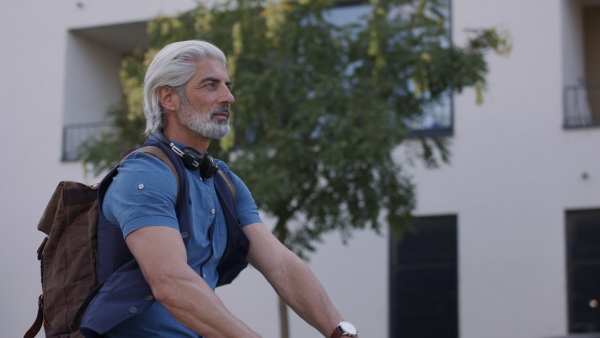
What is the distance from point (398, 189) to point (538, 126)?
3136 mm

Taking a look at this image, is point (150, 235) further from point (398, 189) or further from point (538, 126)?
point (538, 126)

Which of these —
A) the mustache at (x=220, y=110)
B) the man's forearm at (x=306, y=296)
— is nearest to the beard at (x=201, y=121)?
the mustache at (x=220, y=110)

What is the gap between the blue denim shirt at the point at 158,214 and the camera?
2.74 metres

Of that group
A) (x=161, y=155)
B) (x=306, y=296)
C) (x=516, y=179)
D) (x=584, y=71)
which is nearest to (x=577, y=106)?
(x=584, y=71)

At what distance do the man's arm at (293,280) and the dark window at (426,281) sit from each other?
35.9 ft

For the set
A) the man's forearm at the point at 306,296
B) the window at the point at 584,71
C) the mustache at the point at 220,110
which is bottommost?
the man's forearm at the point at 306,296

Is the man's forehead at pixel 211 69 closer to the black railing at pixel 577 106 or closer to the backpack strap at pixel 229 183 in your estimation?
the backpack strap at pixel 229 183

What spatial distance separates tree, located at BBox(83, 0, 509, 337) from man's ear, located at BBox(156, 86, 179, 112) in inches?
285

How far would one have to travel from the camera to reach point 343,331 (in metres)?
2.99

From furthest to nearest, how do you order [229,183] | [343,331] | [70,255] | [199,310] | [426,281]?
[426,281] < [229,183] < [343,331] < [70,255] < [199,310]

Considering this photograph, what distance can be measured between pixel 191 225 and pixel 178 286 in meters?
0.30

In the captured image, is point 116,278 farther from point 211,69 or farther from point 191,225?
point 211,69

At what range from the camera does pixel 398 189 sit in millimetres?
11781

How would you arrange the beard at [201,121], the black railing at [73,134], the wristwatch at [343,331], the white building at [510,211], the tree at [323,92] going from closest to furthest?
the wristwatch at [343,331], the beard at [201,121], the tree at [323,92], the white building at [510,211], the black railing at [73,134]
